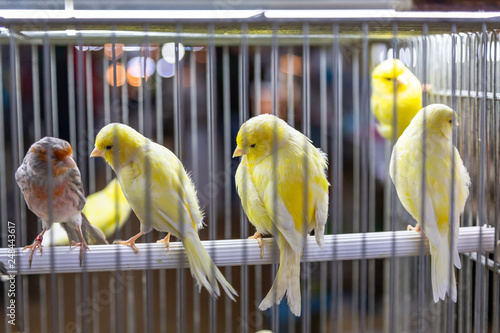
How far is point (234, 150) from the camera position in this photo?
54.1 inches

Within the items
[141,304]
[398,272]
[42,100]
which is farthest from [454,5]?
[141,304]

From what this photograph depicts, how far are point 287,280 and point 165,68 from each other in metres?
0.77

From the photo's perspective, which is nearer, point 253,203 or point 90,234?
point 253,203

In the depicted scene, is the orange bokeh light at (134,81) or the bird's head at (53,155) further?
the orange bokeh light at (134,81)

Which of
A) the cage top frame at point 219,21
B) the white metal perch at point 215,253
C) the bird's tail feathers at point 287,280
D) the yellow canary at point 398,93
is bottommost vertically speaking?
the bird's tail feathers at point 287,280

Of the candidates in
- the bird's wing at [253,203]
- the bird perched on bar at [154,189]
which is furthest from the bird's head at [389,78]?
the bird perched on bar at [154,189]

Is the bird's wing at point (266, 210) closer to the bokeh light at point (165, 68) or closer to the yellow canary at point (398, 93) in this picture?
the yellow canary at point (398, 93)

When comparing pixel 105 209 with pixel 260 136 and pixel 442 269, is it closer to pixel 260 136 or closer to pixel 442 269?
pixel 260 136

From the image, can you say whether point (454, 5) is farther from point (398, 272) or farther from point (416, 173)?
point (398, 272)

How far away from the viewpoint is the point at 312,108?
1573mm

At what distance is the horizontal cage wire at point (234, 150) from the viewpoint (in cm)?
81

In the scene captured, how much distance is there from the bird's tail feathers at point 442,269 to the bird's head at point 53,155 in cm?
64

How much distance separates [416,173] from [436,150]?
0.05 metres

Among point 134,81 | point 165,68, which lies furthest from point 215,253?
point 134,81
